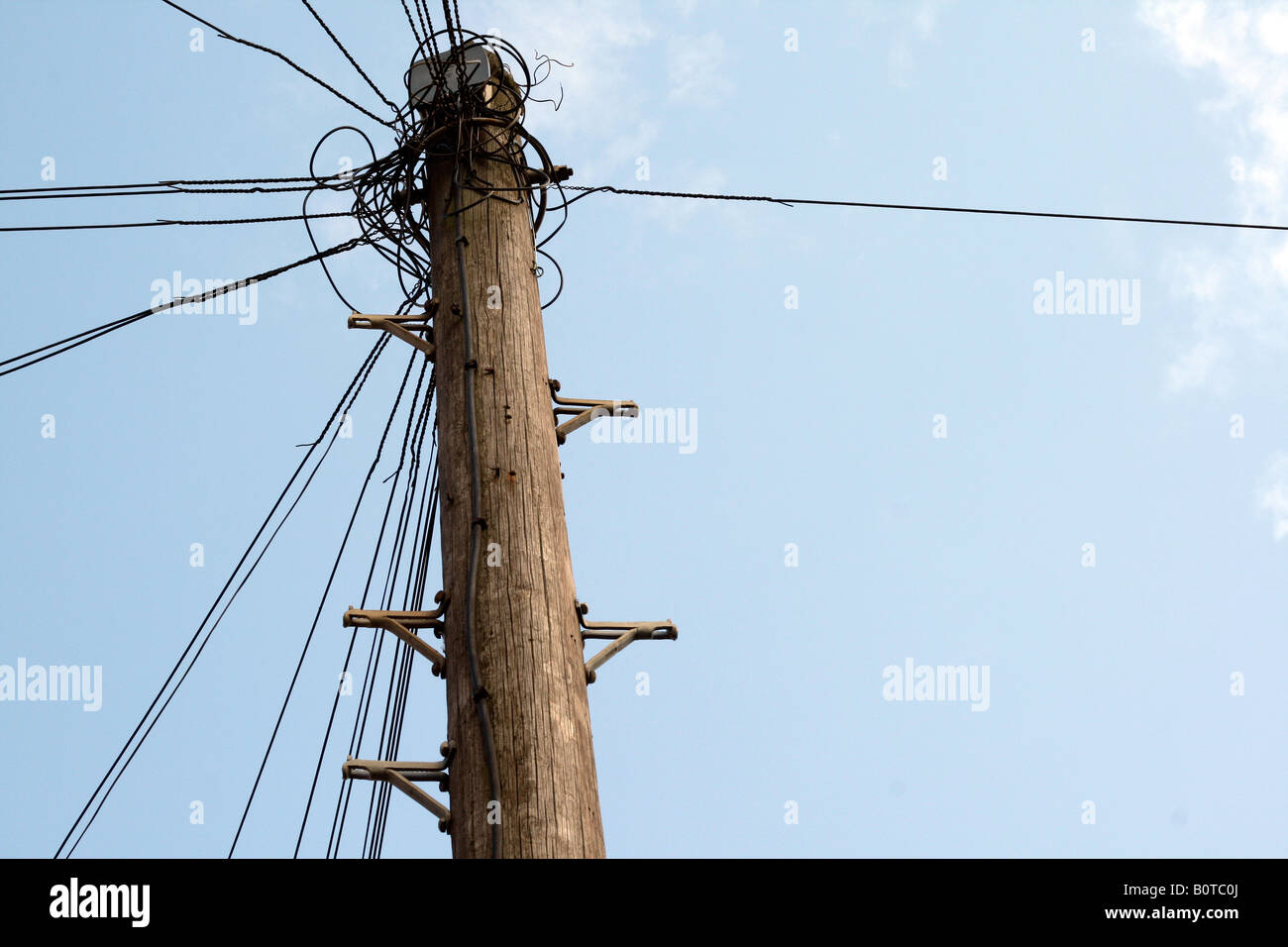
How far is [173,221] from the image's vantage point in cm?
534

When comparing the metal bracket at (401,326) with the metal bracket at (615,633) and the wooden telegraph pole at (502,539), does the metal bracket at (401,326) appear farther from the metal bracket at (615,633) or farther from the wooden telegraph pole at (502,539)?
the metal bracket at (615,633)

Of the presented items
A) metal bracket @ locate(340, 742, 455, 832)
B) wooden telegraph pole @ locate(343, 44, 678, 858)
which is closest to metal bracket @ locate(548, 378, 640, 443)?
wooden telegraph pole @ locate(343, 44, 678, 858)

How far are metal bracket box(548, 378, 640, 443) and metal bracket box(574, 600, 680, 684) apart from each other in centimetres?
70

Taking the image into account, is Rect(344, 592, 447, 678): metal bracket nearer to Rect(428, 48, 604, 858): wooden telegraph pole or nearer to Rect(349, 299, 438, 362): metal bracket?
Rect(428, 48, 604, 858): wooden telegraph pole

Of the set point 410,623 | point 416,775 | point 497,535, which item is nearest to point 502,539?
→ point 497,535

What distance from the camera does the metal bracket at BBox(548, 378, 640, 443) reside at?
4168 millimetres

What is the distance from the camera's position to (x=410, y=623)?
12.1 feet

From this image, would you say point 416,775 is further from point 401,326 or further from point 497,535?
point 401,326

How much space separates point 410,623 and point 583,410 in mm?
973

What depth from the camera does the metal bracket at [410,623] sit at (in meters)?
3.59

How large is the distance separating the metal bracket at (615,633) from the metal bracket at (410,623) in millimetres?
407
